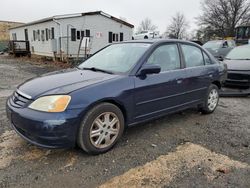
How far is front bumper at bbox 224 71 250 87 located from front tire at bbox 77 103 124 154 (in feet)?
16.1

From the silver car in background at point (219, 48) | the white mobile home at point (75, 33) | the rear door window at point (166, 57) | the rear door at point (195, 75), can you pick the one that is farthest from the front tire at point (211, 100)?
the white mobile home at point (75, 33)

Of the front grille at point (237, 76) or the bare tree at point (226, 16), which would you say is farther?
the bare tree at point (226, 16)

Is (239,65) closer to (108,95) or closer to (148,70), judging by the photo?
(148,70)

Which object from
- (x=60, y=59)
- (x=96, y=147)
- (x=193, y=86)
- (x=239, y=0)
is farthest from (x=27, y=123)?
(x=239, y=0)

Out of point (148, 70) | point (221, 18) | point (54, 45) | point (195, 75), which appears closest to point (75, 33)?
point (54, 45)

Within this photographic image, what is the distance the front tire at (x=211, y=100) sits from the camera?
5.07 metres

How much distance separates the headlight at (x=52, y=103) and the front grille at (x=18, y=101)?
16 centimetres

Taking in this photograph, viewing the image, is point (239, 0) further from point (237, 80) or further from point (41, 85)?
point (41, 85)

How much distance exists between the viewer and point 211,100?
17.1 ft

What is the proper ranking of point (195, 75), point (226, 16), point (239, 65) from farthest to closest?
point (226, 16)
point (239, 65)
point (195, 75)

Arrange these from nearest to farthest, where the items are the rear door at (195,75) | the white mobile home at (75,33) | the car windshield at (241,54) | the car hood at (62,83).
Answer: the car hood at (62,83) → the rear door at (195,75) → the car windshield at (241,54) → the white mobile home at (75,33)

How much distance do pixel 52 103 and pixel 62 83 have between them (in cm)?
44

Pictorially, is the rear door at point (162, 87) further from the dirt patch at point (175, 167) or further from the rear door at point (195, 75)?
the dirt patch at point (175, 167)

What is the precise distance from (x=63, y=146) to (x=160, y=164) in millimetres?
1257
